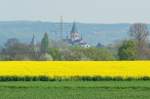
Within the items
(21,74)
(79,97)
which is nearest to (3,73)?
(21,74)

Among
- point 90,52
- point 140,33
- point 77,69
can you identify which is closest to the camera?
point 77,69

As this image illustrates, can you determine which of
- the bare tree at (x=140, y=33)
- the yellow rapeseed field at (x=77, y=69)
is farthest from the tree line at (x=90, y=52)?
the yellow rapeseed field at (x=77, y=69)

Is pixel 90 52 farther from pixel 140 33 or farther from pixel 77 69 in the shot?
pixel 77 69

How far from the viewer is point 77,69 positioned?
122ft

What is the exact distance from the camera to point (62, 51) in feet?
269

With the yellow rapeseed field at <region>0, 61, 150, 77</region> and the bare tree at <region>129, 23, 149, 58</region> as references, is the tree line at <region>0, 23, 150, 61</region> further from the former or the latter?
the yellow rapeseed field at <region>0, 61, 150, 77</region>

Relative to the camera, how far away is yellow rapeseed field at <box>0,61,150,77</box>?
114 feet

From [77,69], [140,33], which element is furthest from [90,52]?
[77,69]

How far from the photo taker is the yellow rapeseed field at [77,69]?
3470cm

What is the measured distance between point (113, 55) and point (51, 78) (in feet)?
136

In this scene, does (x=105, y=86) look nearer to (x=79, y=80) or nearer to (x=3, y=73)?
(x=79, y=80)

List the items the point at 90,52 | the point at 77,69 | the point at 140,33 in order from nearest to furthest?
the point at 77,69 → the point at 90,52 → the point at 140,33

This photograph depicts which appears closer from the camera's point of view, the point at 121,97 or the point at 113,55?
the point at 121,97

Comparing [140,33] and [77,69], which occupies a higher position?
[77,69]
